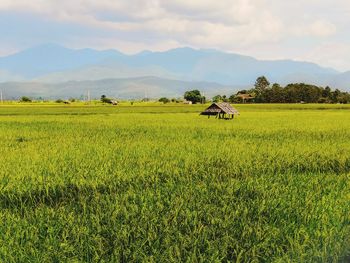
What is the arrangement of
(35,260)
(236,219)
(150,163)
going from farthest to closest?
(150,163)
(236,219)
(35,260)

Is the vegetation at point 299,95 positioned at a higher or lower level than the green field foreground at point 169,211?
higher

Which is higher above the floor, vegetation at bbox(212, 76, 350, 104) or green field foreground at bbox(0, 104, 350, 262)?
vegetation at bbox(212, 76, 350, 104)

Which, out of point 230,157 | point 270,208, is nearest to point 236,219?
point 270,208

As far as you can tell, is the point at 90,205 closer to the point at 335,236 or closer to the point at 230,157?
the point at 335,236

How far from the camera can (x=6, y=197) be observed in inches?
199

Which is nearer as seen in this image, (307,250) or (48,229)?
(307,250)

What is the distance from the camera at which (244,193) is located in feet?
17.2

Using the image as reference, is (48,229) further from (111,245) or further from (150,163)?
(150,163)

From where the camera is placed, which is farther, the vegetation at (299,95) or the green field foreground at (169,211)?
the vegetation at (299,95)

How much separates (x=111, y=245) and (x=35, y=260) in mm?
659

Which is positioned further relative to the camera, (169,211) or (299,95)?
(299,95)

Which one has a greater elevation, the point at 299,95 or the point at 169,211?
the point at 299,95

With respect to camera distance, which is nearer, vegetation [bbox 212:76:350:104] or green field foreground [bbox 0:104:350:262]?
green field foreground [bbox 0:104:350:262]

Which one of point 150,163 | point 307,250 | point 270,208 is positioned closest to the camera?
point 307,250
